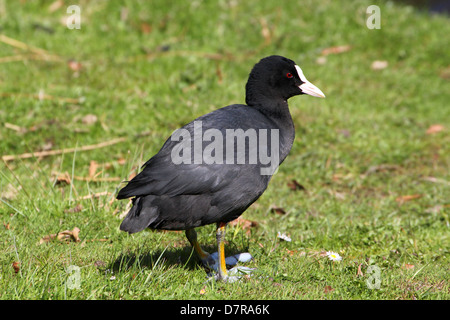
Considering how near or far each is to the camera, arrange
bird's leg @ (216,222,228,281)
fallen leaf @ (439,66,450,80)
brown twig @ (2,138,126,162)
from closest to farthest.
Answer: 1. bird's leg @ (216,222,228,281)
2. brown twig @ (2,138,126,162)
3. fallen leaf @ (439,66,450,80)

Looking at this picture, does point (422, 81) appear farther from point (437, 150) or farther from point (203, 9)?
point (203, 9)

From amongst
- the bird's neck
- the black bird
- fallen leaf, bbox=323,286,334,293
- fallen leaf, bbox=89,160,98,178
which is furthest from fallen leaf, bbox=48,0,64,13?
fallen leaf, bbox=323,286,334,293

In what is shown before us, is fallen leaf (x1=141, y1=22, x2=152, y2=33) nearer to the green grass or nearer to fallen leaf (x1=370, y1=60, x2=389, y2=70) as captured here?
the green grass

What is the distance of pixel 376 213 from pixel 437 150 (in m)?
1.81

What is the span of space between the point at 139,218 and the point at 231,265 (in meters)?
0.95

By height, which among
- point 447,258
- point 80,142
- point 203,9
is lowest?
point 447,258

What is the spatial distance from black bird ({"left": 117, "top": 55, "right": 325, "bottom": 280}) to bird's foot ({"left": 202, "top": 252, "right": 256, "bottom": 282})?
0.03 metres

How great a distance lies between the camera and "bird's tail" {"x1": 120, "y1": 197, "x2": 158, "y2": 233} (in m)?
3.63

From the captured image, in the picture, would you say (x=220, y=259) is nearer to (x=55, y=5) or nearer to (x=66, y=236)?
(x=66, y=236)

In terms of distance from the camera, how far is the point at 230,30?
29.3ft

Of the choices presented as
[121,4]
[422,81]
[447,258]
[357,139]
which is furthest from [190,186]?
[121,4]

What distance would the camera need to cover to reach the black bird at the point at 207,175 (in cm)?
372

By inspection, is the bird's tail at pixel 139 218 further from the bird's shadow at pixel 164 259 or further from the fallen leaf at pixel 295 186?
the fallen leaf at pixel 295 186
